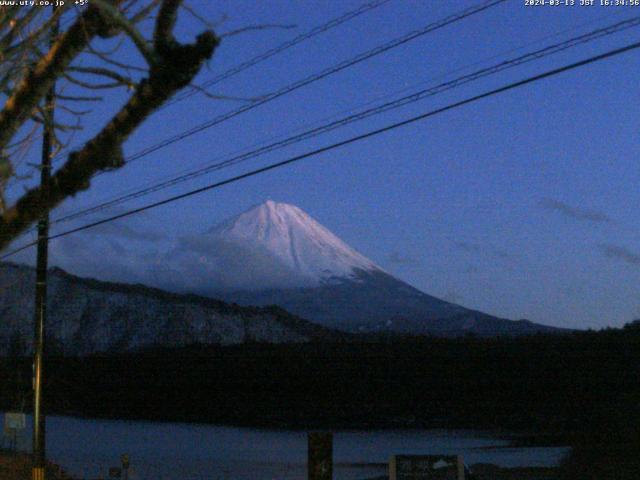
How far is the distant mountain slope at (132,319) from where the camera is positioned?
360 feet

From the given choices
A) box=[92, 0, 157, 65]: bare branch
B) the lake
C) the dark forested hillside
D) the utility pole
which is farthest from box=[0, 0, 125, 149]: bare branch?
the dark forested hillside

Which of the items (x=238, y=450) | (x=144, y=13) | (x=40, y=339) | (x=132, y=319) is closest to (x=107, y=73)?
(x=144, y=13)

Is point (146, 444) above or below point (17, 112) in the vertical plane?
below

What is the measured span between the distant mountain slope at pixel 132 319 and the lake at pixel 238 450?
3591 cm

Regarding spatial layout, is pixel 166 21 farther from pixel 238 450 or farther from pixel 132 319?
pixel 132 319

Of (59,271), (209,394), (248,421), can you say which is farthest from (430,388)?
(59,271)

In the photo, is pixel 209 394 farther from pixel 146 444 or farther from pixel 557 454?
pixel 557 454

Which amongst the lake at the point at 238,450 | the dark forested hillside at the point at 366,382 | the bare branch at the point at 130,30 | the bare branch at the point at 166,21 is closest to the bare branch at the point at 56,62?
the bare branch at the point at 130,30

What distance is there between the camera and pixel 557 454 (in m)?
44.2

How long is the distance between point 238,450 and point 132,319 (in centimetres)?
6442

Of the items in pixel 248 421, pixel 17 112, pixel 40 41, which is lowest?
pixel 248 421

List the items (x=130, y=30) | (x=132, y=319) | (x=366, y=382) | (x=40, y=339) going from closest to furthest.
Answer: (x=130, y=30) < (x=40, y=339) < (x=366, y=382) < (x=132, y=319)

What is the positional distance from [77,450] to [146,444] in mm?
7044

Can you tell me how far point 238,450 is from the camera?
5031 cm
